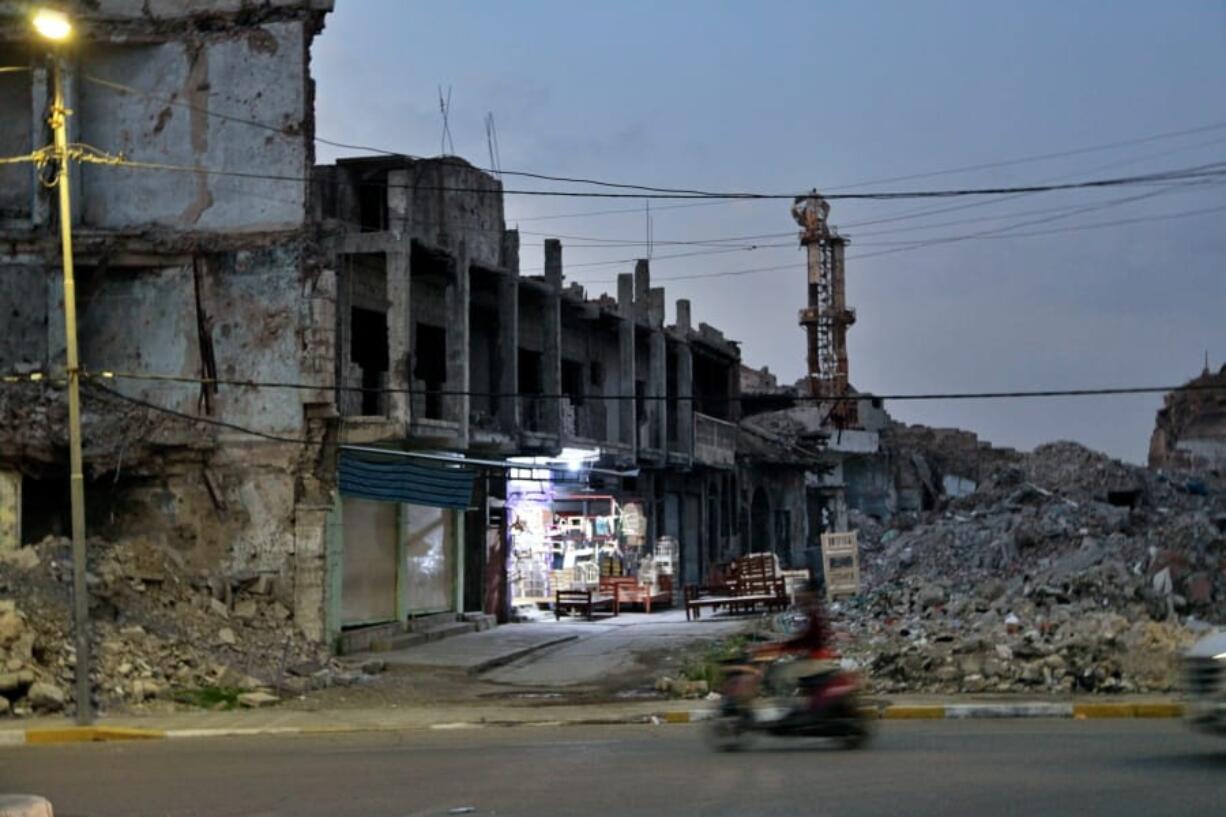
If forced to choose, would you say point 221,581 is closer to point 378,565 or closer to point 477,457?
point 378,565

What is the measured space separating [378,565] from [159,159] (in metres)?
8.71

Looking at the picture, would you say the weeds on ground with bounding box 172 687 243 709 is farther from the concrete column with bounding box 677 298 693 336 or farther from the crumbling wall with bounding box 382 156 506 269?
the concrete column with bounding box 677 298 693 336

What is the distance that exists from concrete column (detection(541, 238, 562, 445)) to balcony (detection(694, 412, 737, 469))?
9.66 meters

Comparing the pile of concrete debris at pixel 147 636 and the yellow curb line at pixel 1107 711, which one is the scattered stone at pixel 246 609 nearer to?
the pile of concrete debris at pixel 147 636

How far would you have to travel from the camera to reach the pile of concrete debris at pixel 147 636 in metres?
19.6

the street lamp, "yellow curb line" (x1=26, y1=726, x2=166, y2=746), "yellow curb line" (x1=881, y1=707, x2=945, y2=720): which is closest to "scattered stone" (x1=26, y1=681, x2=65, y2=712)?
the street lamp

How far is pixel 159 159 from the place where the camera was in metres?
26.9

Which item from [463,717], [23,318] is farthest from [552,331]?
[463,717]

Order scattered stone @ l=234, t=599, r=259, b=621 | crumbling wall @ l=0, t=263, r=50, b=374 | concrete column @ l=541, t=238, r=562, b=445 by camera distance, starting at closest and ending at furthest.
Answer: scattered stone @ l=234, t=599, r=259, b=621
crumbling wall @ l=0, t=263, r=50, b=374
concrete column @ l=541, t=238, r=562, b=445

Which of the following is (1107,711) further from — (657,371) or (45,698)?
(657,371)

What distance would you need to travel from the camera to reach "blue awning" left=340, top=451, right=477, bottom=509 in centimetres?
2658

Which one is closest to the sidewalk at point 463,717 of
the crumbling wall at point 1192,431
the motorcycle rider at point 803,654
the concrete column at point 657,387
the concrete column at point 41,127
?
the motorcycle rider at point 803,654

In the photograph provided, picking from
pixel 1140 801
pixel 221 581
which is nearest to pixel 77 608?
pixel 221 581

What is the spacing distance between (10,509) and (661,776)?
663 inches
